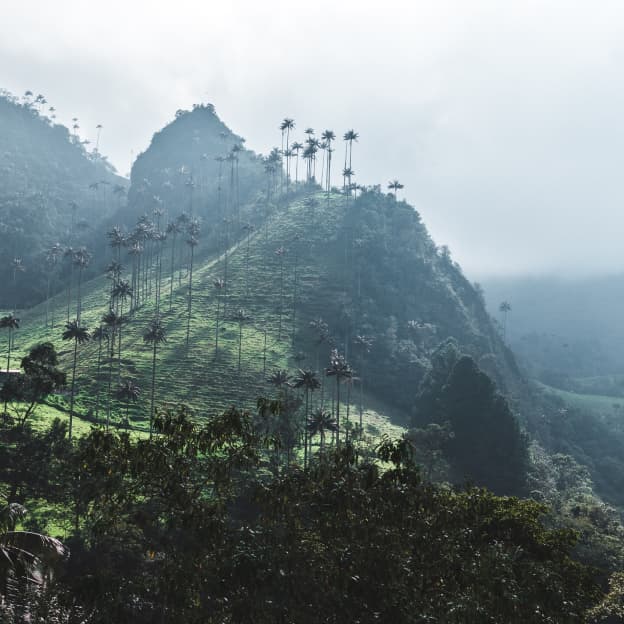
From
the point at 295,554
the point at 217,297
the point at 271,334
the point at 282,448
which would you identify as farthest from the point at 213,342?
the point at 295,554

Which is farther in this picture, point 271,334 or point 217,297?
point 217,297

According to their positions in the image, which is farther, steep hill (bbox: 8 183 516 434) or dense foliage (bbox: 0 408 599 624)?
steep hill (bbox: 8 183 516 434)

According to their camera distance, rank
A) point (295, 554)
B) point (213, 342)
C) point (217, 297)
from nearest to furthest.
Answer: point (295, 554) → point (213, 342) → point (217, 297)

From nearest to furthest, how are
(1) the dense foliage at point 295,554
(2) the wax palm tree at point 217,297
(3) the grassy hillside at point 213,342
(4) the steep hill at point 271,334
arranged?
(1) the dense foliage at point 295,554 < (3) the grassy hillside at point 213,342 < (4) the steep hill at point 271,334 < (2) the wax palm tree at point 217,297

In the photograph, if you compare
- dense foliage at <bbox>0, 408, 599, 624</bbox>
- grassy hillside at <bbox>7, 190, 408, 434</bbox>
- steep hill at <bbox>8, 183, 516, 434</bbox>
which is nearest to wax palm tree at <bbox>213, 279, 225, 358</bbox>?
steep hill at <bbox>8, 183, 516, 434</bbox>

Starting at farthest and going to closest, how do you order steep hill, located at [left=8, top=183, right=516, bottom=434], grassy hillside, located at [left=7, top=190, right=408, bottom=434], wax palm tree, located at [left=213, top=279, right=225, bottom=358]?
wax palm tree, located at [left=213, top=279, right=225, bottom=358] < steep hill, located at [left=8, top=183, right=516, bottom=434] < grassy hillside, located at [left=7, top=190, right=408, bottom=434]

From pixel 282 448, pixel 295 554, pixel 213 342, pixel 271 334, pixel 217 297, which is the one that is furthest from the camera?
pixel 217 297

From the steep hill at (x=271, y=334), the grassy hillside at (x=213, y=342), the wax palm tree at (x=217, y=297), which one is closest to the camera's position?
the grassy hillside at (x=213, y=342)

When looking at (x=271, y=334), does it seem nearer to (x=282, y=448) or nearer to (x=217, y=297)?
(x=217, y=297)

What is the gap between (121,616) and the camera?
22719 millimetres

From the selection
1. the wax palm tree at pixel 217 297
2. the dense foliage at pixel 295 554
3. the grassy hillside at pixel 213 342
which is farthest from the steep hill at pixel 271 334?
the dense foliage at pixel 295 554

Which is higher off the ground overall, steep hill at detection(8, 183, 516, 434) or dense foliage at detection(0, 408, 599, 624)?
steep hill at detection(8, 183, 516, 434)

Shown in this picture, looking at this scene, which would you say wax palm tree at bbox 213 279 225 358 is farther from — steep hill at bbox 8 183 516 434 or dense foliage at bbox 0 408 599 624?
dense foliage at bbox 0 408 599 624

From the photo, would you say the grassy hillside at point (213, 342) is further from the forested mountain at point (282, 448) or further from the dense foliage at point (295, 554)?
the dense foliage at point (295, 554)
